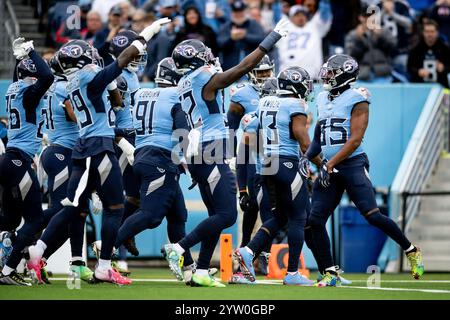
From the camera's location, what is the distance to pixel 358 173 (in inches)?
476

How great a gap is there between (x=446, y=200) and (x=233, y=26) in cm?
435

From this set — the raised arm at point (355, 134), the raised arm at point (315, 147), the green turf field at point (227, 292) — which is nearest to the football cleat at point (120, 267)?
the green turf field at point (227, 292)

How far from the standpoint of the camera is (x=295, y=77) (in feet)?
40.7

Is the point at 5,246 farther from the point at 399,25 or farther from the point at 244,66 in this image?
the point at 399,25

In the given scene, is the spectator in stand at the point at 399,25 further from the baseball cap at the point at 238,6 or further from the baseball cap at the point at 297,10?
the baseball cap at the point at 238,6

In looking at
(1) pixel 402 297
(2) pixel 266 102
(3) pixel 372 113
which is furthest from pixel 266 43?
(3) pixel 372 113

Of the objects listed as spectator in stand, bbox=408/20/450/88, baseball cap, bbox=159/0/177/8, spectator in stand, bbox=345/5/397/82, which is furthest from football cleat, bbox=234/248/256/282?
baseball cap, bbox=159/0/177/8

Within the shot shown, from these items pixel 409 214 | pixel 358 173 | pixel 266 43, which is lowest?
pixel 409 214

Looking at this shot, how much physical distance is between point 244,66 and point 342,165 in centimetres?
167

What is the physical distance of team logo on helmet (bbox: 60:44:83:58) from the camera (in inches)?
467

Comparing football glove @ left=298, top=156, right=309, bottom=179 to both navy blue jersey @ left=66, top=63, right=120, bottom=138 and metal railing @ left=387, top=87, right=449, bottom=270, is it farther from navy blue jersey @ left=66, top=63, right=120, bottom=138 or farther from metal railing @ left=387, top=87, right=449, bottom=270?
metal railing @ left=387, top=87, right=449, bottom=270

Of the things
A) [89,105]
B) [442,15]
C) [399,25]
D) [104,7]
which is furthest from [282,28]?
[104,7]

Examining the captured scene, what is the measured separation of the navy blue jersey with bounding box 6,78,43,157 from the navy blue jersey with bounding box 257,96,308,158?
2.47m
